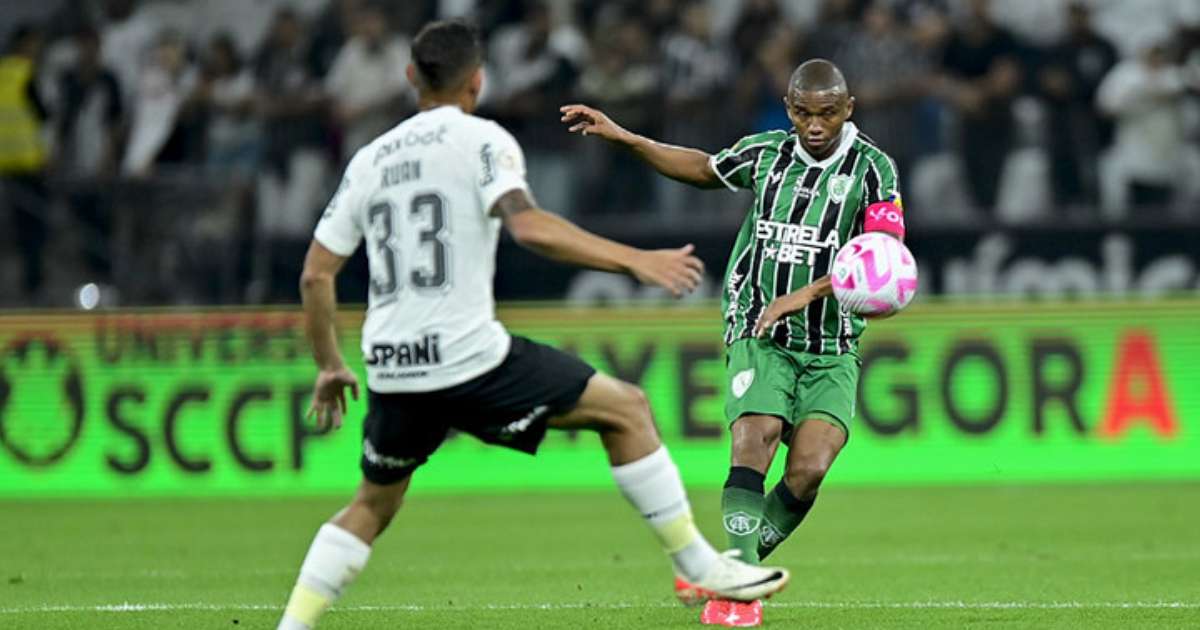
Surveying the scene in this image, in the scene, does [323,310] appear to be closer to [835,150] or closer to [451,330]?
[451,330]

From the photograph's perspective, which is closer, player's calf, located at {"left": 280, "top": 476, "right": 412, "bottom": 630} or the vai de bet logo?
player's calf, located at {"left": 280, "top": 476, "right": 412, "bottom": 630}

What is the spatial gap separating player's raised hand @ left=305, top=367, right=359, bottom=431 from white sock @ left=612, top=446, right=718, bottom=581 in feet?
3.27

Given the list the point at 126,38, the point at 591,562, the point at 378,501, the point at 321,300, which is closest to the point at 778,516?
the point at 378,501

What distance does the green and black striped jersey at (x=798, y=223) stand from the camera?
9.09 m

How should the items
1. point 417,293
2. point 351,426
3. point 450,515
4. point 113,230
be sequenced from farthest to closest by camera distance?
1. point 113,230
2. point 351,426
3. point 450,515
4. point 417,293

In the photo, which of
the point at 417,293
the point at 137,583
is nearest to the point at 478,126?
the point at 417,293

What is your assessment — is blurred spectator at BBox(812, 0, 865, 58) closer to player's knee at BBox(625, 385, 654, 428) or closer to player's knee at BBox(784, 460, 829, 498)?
player's knee at BBox(784, 460, 829, 498)

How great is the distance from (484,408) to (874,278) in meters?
2.13

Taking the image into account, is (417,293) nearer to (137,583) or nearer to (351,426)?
(137,583)

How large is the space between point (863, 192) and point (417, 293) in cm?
271

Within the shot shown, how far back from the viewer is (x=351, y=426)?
16578mm

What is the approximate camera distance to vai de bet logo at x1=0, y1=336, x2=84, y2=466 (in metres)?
16.5

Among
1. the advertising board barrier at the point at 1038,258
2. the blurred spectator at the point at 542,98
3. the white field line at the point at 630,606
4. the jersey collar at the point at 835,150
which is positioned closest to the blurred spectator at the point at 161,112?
the advertising board barrier at the point at 1038,258

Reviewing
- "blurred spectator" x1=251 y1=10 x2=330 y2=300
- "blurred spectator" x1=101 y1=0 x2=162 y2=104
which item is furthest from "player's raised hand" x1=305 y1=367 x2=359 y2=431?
"blurred spectator" x1=101 y1=0 x2=162 y2=104
